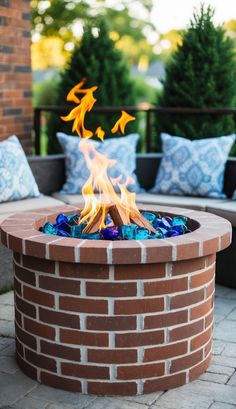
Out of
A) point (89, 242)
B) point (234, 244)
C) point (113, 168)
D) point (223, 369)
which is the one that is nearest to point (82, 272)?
point (89, 242)

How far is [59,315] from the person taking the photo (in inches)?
94.2

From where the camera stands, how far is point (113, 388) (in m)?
2.40

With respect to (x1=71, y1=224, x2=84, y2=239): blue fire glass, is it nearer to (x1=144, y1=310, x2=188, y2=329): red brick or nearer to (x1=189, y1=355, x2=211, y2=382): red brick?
(x1=144, y1=310, x2=188, y2=329): red brick

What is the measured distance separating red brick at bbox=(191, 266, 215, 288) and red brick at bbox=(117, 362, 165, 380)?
336mm

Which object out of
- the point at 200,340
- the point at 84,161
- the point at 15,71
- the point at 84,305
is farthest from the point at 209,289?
the point at 15,71

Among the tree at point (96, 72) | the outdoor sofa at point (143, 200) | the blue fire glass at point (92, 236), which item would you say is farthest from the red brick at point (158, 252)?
the tree at point (96, 72)

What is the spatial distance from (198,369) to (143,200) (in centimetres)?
190

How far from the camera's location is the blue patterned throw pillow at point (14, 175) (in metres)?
4.09

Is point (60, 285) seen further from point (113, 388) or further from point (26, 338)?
point (113, 388)

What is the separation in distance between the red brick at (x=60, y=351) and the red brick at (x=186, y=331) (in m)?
0.37

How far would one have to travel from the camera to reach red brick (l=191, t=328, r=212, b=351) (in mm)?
2508

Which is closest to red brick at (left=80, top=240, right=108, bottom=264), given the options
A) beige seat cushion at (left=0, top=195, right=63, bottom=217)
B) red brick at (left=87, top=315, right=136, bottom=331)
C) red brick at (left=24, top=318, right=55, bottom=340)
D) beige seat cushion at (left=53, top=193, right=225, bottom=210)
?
red brick at (left=87, top=315, right=136, bottom=331)

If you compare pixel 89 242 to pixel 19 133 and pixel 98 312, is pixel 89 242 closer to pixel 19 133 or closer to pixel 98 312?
pixel 98 312

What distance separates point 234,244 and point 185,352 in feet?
4.54
